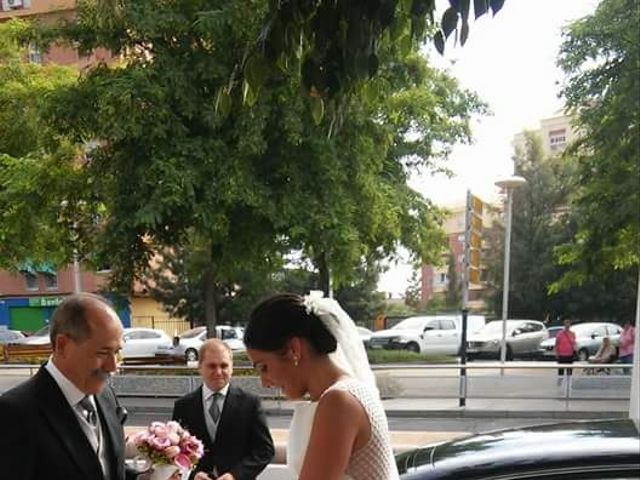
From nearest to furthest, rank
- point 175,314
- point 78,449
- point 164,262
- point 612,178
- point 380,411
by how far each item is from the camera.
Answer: point 380,411 → point 78,449 → point 612,178 → point 164,262 → point 175,314

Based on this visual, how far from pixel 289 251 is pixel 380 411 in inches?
417

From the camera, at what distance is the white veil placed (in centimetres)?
201

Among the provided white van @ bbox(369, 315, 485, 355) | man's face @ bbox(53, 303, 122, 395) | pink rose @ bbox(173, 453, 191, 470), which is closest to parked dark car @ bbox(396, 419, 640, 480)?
pink rose @ bbox(173, 453, 191, 470)

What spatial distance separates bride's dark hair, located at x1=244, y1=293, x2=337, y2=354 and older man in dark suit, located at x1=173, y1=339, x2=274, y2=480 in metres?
1.69

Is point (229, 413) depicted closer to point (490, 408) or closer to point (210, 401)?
point (210, 401)

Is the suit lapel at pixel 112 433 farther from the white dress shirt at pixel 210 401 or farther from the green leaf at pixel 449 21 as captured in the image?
the green leaf at pixel 449 21

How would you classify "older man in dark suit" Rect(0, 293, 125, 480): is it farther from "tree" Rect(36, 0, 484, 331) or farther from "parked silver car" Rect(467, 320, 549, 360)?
"parked silver car" Rect(467, 320, 549, 360)

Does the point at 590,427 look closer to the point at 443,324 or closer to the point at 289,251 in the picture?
the point at 289,251

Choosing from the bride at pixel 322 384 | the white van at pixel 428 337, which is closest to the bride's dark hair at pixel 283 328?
the bride at pixel 322 384

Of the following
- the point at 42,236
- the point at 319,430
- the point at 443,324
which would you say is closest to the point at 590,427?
the point at 319,430

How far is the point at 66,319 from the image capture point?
217 centimetres

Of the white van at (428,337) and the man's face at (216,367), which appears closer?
the man's face at (216,367)

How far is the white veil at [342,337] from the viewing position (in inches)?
79.3

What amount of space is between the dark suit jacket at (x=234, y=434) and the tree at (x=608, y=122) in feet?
24.5
